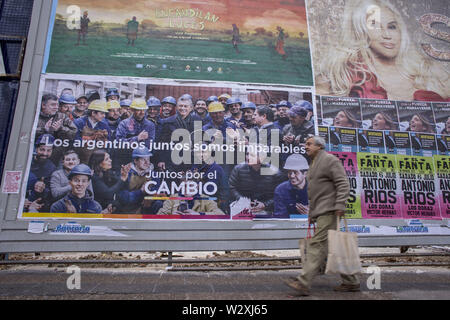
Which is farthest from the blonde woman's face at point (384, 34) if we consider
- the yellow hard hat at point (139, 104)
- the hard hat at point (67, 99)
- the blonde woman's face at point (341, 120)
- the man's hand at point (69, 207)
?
the man's hand at point (69, 207)

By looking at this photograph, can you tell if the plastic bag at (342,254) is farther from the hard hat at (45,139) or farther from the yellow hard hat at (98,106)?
the hard hat at (45,139)

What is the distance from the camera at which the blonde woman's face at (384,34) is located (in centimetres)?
599

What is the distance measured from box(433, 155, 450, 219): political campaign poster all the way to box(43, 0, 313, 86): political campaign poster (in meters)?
2.85

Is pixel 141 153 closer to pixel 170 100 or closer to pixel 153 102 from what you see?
pixel 153 102

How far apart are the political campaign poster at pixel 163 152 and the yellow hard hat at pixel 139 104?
17 millimetres

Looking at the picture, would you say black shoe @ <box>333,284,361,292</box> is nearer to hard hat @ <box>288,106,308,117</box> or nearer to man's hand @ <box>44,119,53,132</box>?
hard hat @ <box>288,106,308,117</box>

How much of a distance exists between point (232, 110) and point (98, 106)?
2.28 meters

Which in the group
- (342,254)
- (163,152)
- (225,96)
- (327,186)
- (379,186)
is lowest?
(342,254)

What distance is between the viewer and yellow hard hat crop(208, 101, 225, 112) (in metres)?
5.33

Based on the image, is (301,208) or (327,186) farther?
(301,208)

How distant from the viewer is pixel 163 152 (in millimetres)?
5059

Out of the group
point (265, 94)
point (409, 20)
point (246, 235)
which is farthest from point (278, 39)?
point (246, 235)

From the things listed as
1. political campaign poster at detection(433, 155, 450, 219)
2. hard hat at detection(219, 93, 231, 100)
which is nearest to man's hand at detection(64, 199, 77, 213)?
hard hat at detection(219, 93, 231, 100)

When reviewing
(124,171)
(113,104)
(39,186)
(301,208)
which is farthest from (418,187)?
(39,186)
